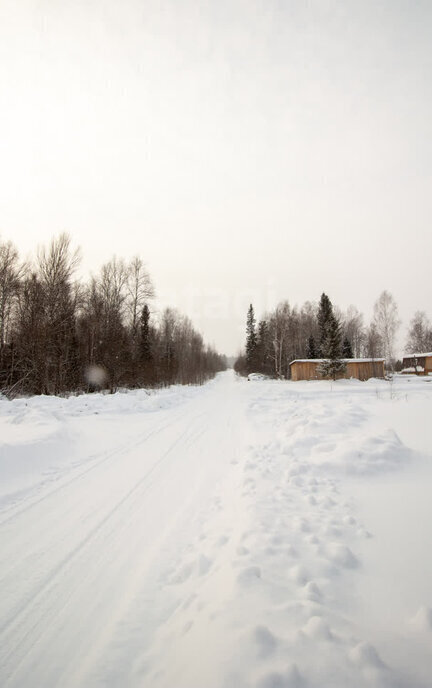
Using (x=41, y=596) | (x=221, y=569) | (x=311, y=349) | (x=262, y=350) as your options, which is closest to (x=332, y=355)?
(x=311, y=349)

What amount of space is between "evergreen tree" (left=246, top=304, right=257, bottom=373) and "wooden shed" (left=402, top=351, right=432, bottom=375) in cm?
2500

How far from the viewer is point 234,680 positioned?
1364mm

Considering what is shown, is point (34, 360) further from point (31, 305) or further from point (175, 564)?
point (175, 564)

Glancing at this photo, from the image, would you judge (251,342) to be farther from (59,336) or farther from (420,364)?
(59,336)

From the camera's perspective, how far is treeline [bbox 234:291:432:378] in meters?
34.8

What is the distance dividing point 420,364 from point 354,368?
22.1 metres

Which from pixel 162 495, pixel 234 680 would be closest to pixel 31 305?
pixel 162 495

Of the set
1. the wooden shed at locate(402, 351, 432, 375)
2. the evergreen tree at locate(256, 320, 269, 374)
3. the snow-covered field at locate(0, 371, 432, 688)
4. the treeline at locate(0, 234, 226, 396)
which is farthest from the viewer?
the evergreen tree at locate(256, 320, 269, 374)

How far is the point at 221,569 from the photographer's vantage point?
2.27m

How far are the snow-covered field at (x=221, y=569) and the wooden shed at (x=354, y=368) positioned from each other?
2965 centimetres

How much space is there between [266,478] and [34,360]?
49.6 ft

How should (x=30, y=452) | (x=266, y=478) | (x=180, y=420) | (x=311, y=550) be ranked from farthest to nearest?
(x=180, y=420)
(x=30, y=452)
(x=266, y=478)
(x=311, y=550)

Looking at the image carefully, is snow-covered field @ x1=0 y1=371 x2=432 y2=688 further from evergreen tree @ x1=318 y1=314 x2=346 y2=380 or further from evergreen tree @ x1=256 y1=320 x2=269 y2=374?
evergreen tree @ x1=256 y1=320 x2=269 y2=374

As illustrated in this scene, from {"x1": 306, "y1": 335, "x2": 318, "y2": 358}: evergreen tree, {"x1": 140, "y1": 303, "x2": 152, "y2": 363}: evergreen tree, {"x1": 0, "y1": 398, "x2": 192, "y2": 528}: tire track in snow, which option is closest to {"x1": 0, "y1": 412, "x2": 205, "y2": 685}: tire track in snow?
{"x1": 0, "y1": 398, "x2": 192, "y2": 528}: tire track in snow
